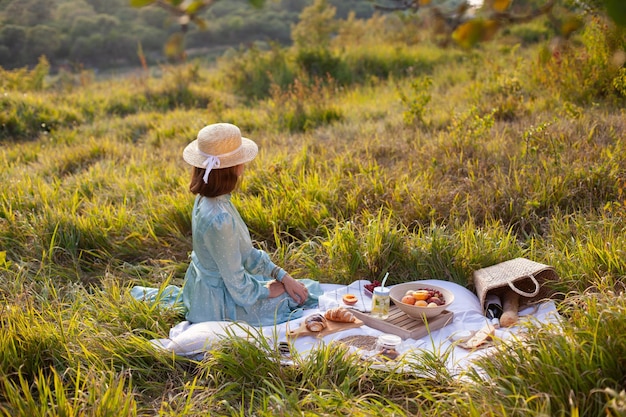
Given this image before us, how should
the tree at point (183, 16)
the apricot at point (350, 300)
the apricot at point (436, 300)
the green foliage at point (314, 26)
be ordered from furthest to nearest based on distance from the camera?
1. the green foliage at point (314, 26)
2. the apricot at point (350, 300)
3. the apricot at point (436, 300)
4. the tree at point (183, 16)

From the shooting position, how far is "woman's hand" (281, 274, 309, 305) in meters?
3.87

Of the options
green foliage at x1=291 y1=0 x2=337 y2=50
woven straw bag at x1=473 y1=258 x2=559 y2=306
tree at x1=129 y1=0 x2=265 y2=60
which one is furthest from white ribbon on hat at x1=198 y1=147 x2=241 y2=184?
green foliage at x1=291 y1=0 x2=337 y2=50

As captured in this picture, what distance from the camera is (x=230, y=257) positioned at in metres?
3.64

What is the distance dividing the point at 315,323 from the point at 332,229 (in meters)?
1.36

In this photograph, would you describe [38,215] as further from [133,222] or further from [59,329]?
[59,329]

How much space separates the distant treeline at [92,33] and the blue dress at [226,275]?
9326 millimetres

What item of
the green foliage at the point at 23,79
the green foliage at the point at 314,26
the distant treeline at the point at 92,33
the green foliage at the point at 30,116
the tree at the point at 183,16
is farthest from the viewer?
the distant treeline at the point at 92,33

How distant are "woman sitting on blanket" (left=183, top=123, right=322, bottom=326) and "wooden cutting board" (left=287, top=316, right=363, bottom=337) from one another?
0.54 ft

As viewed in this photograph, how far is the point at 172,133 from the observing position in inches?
322

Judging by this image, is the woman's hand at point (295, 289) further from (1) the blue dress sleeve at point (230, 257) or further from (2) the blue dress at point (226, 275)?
(1) the blue dress sleeve at point (230, 257)

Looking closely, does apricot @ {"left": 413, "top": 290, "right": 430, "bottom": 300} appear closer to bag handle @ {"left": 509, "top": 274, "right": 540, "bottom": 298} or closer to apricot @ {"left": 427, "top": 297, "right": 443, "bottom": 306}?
apricot @ {"left": 427, "top": 297, "right": 443, "bottom": 306}

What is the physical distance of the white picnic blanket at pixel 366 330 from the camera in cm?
322

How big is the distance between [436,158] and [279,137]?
7.20 ft

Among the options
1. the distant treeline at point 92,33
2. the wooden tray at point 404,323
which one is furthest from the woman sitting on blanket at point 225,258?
the distant treeline at point 92,33
